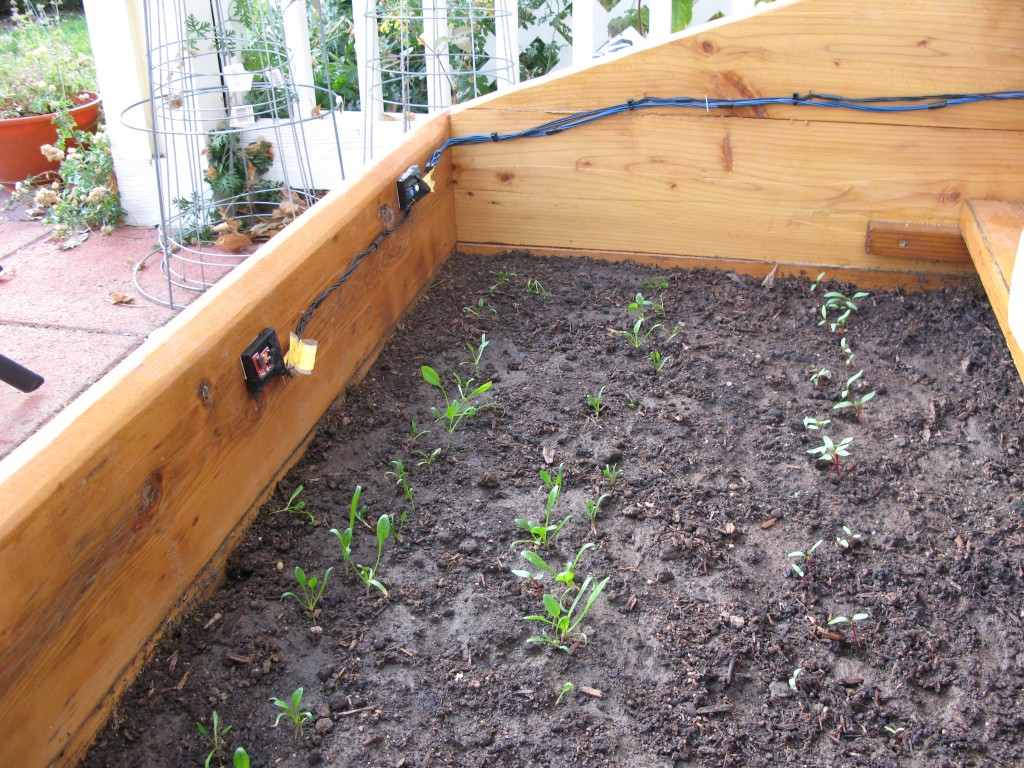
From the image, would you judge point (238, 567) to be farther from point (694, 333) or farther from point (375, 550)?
point (694, 333)

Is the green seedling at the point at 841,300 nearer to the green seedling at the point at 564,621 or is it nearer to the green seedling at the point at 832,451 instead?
the green seedling at the point at 832,451

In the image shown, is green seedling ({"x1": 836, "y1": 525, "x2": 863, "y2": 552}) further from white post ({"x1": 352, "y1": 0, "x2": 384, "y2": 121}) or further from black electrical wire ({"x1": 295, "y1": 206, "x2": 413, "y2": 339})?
white post ({"x1": 352, "y1": 0, "x2": 384, "y2": 121})

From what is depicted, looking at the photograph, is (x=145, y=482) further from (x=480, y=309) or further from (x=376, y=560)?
(x=480, y=309)

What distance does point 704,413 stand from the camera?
1.88 meters

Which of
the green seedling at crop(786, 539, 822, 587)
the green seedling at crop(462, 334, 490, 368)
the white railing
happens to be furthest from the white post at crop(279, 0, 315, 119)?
the green seedling at crop(786, 539, 822, 587)

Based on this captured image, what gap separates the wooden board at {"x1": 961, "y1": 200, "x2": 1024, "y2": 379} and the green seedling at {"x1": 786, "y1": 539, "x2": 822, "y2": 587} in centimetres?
54

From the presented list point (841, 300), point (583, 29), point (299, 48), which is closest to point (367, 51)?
point (299, 48)

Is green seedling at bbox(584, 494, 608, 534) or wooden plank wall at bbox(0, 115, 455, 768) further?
green seedling at bbox(584, 494, 608, 534)

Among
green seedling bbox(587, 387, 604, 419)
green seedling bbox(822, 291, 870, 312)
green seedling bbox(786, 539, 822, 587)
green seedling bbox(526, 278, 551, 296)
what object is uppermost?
green seedling bbox(526, 278, 551, 296)

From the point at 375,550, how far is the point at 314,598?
0.48ft

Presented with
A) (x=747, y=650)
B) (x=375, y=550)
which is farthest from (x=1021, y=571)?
(x=375, y=550)

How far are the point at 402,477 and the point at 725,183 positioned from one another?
125 centimetres

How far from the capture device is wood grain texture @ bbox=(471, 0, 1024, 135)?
207 centimetres

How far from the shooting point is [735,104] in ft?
7.32
